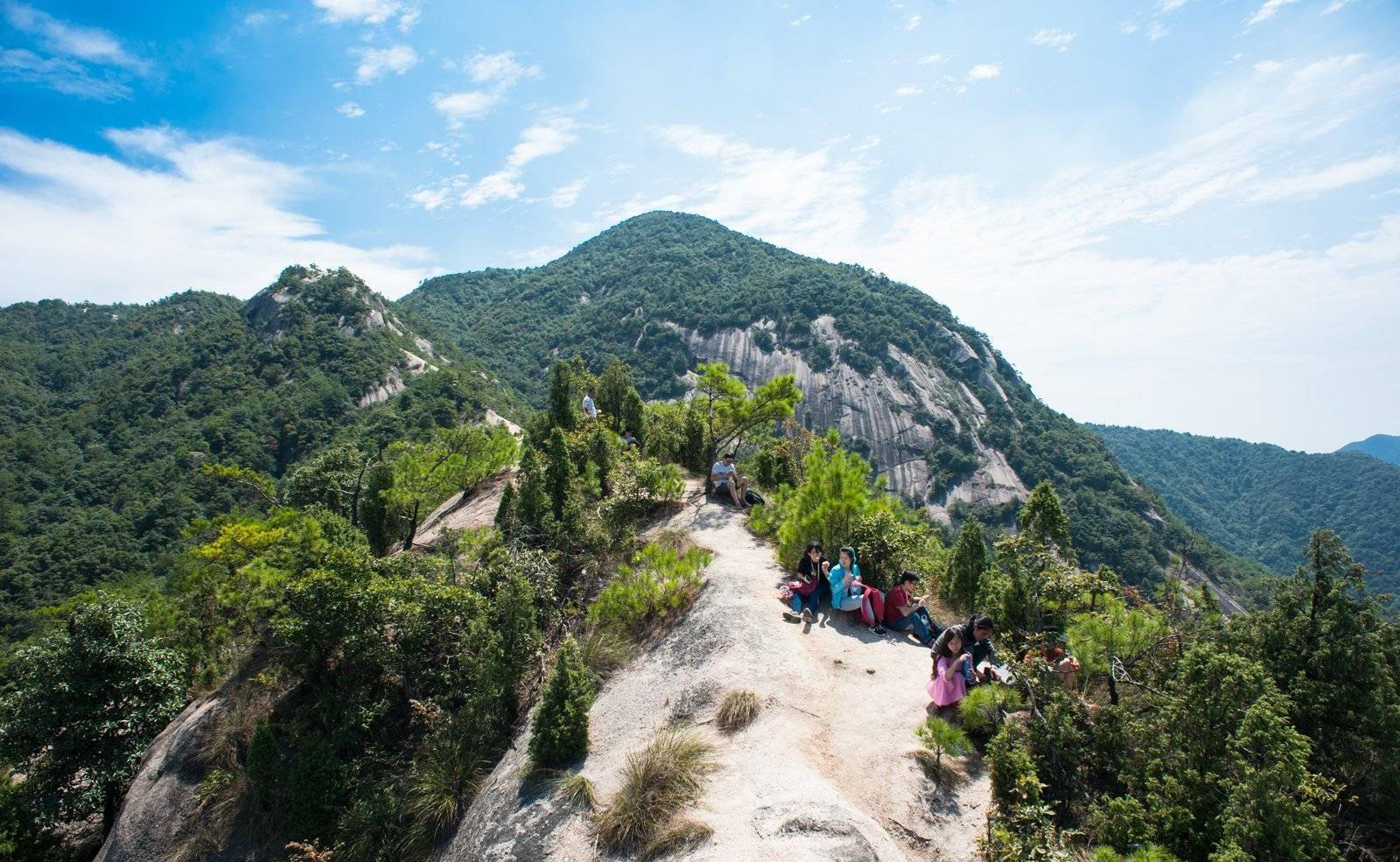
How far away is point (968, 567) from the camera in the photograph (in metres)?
10.8

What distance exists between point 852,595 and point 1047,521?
3449mm

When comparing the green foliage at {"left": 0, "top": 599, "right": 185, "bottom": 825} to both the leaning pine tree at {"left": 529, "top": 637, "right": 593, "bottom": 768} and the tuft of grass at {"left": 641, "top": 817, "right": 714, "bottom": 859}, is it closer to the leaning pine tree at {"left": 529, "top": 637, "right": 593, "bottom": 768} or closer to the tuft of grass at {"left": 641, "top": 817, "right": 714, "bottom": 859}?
the leaning pine tree at {"left": 529, "top": 637, "right": 593, "bottom": 768}

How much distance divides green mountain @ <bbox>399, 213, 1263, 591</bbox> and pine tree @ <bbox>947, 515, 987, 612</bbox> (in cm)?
6080

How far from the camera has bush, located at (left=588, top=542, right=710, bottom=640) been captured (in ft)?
31.9

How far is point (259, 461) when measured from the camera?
2361 inches

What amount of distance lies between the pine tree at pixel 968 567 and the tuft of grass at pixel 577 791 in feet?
23.4

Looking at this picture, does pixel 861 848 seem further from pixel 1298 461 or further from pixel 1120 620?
pixel 1298 461

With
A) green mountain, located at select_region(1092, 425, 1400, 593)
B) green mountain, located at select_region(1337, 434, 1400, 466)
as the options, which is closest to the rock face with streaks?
green mountain, located at select_region(1092, 425, 1400, 593)

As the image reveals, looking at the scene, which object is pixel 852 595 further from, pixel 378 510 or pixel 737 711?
pixel 378 510

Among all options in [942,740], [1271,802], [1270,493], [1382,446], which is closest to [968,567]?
[942,740]

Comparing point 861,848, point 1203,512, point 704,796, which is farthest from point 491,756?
point 1203,512

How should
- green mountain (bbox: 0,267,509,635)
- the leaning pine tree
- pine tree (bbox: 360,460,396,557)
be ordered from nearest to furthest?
the leaning pine tree → pine tree (bbox: 360,460,396,557) → green mountain (bbox: 0,267,509,635)

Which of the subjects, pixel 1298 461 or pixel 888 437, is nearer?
pixel 888 437

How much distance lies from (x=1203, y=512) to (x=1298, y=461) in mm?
25083
